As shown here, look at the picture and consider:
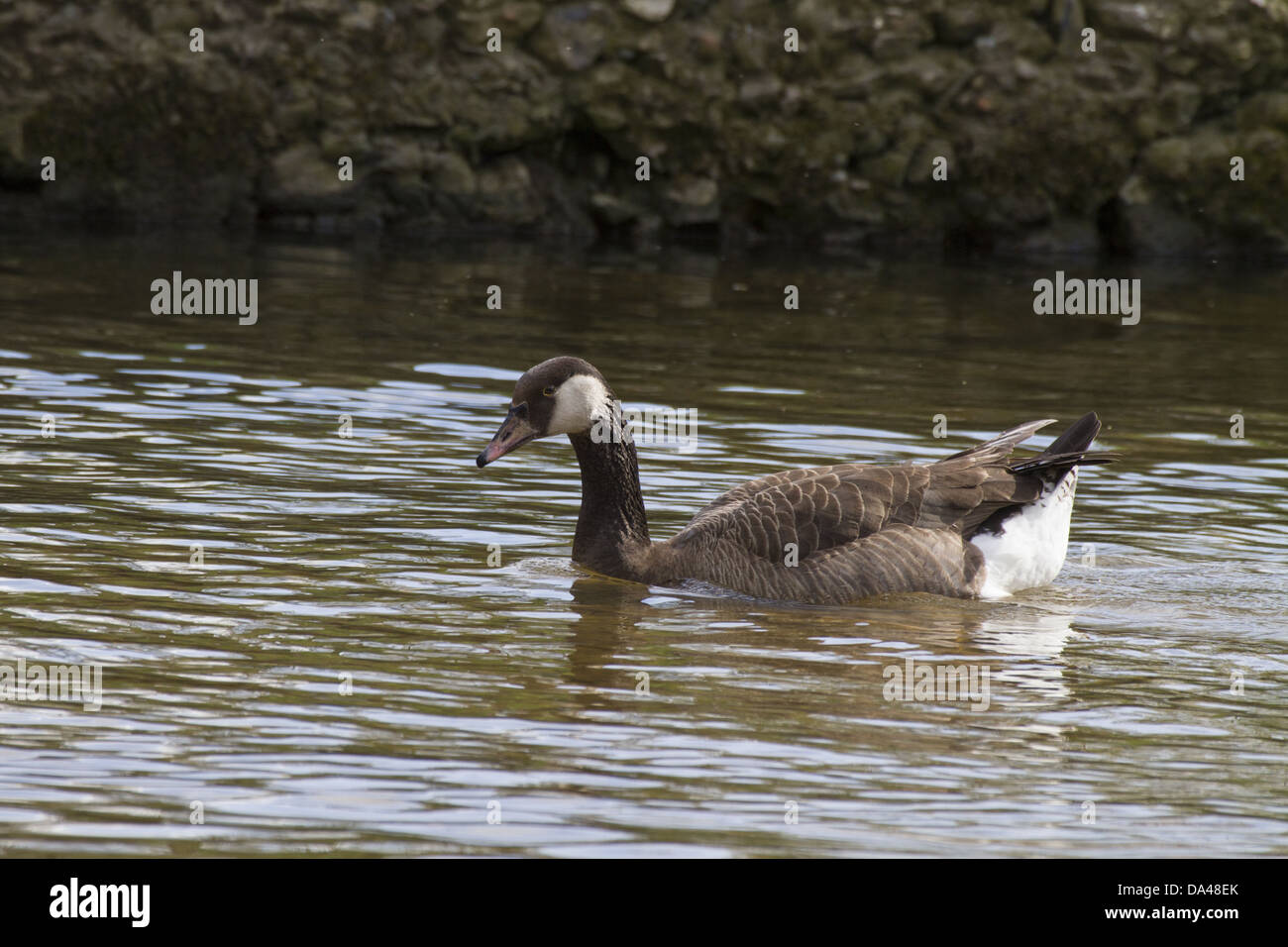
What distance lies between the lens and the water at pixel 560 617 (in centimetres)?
617

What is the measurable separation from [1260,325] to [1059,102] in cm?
508

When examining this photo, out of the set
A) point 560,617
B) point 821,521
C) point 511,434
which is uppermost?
point 511,434

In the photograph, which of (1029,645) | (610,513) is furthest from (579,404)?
(1029,645)

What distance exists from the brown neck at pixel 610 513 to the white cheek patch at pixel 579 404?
116 mm

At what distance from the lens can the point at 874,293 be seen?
2089cm

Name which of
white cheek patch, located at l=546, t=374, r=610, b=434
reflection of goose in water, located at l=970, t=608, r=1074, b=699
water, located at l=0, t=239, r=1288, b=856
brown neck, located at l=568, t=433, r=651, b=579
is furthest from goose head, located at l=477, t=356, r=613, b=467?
reflection of goose in water, located at l=970, t=608, r=1074, b=699

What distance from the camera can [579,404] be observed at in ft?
33.2

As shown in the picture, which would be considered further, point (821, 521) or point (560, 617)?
point (821, 521)

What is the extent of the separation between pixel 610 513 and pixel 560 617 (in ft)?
3.57

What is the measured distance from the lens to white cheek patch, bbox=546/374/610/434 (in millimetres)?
10070

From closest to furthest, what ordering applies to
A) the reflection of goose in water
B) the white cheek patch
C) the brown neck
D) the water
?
the water → the reflection of goose in water → the brown neck → the white cheek patch

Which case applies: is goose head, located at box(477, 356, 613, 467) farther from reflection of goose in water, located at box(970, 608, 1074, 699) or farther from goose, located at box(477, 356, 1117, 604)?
reflection of goose in water, located at box(970, 608, 1074, 699)

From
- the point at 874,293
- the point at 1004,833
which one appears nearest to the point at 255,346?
the point at 874,293

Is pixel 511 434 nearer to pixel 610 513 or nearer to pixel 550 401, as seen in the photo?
pixel 550 401
